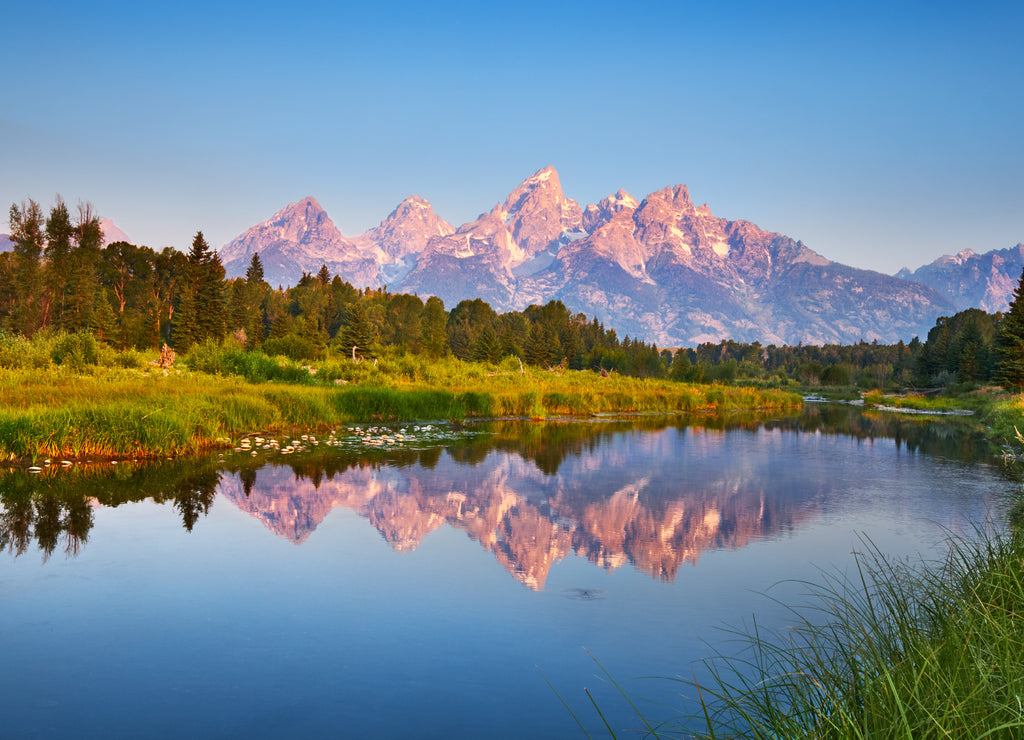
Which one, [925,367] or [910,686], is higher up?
[925,367]

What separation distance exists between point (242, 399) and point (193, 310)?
169 ft

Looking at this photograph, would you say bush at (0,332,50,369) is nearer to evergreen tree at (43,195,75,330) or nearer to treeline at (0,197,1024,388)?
treeline at (0,197,1024,388)

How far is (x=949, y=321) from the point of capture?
113000 mm

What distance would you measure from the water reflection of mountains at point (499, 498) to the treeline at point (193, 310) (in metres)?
26.8

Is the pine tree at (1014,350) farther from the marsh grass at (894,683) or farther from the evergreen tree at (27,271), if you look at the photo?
the evergreen tree at (27,271)

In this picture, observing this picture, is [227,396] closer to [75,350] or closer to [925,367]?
[75,350]

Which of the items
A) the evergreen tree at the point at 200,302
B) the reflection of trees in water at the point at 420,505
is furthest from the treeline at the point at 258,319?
the reflection of trees in water at the point at 420,505

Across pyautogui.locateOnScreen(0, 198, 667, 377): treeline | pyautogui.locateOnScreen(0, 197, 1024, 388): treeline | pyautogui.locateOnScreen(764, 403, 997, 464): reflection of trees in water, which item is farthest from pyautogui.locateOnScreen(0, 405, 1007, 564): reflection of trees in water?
pyautogui.locateOnScreen(0, 198, 667, 377): treeline

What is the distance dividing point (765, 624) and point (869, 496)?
31.8ft

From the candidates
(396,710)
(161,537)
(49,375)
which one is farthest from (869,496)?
(49,375)

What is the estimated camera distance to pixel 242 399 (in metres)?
21.1

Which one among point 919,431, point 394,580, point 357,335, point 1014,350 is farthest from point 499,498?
point 357,335

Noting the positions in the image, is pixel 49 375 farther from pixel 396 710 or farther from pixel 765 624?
pixel 765 624

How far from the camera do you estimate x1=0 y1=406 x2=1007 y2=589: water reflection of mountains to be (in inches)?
420
